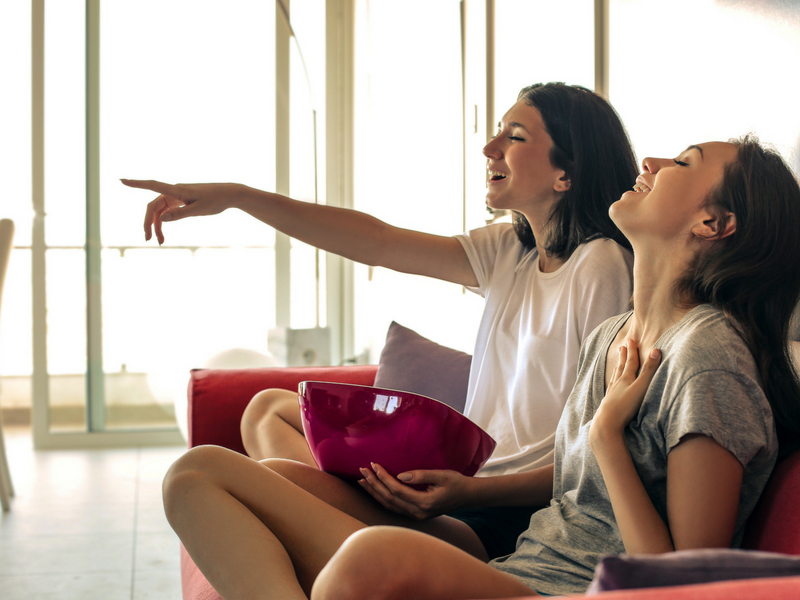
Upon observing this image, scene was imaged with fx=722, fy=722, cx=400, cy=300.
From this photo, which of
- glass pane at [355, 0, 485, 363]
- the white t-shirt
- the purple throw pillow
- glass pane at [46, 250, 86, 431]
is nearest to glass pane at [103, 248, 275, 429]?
glass pane at [46, 250, 86, 431]

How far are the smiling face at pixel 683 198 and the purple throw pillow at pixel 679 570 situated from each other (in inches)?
19.8

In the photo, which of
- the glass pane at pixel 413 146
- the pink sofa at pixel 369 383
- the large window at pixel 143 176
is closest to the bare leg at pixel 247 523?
the pink sofa at pixel 369 383

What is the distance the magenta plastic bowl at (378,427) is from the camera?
97 cm

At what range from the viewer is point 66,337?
3584 mm

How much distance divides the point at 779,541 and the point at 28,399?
4.46 m

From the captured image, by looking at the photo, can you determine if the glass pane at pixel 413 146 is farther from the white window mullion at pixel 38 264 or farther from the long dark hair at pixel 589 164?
the white window mullion at pixel 38 264

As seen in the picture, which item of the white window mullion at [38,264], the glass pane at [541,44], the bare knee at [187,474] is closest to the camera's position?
the bare knee at [187,474]

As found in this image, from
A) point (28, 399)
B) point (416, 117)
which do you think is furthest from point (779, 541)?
point (28, 399)

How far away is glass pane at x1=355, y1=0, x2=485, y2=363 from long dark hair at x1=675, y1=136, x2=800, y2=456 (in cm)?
116

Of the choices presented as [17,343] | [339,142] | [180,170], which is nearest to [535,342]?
[180,170]

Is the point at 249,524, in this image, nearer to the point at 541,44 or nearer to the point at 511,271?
the point at 511,271

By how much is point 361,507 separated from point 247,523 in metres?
0.19

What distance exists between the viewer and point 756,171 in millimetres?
817

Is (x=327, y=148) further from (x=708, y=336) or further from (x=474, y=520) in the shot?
(x=708, y=336)
